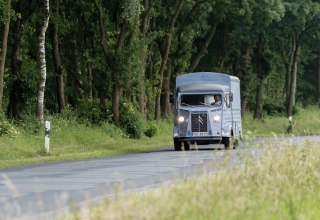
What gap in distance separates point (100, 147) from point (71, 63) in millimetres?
16708

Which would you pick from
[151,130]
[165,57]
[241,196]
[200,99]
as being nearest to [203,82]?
[200,99]

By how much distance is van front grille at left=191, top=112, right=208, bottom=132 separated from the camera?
126 ft

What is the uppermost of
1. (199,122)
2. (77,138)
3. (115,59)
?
(115,59)

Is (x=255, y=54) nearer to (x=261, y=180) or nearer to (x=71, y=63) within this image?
(x=71, y=63)

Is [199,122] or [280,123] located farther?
[280,123]

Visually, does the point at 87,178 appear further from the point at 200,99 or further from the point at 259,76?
the point at 259,76

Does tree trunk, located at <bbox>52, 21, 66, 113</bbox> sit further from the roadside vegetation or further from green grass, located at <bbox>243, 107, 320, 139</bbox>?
green grass, located at <bbox>243, 107, 320, 139</bbox>

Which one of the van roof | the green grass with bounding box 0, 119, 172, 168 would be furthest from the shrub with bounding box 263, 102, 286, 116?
the van roof

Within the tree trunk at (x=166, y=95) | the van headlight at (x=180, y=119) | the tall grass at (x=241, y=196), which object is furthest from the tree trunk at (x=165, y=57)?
the tall grass at (x=241, y=196)

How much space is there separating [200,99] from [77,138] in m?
5.73

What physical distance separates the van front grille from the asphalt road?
21.6ft

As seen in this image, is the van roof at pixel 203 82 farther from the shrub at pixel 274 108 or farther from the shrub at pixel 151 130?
the shrub at pixel 274 108

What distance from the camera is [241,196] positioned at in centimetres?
1141

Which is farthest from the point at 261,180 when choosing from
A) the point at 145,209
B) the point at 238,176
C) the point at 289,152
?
the point at 145,209
